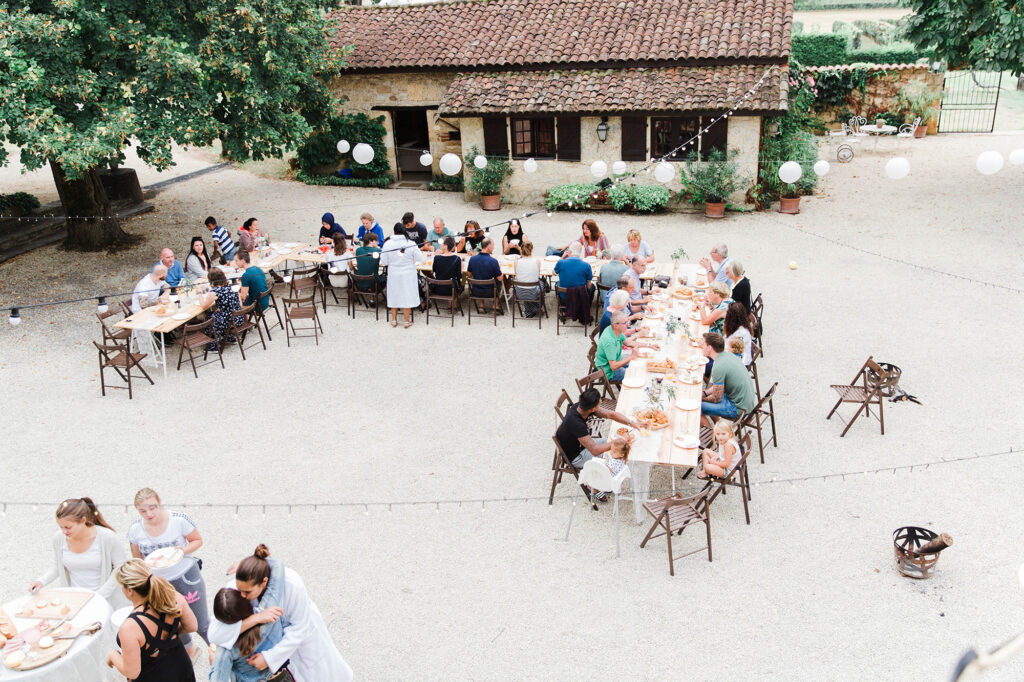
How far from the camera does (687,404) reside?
8.04 metres

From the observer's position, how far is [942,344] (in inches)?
431

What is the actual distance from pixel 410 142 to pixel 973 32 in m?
14.4

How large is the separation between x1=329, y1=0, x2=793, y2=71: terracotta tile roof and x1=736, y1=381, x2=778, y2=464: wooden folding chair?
36.2 feet

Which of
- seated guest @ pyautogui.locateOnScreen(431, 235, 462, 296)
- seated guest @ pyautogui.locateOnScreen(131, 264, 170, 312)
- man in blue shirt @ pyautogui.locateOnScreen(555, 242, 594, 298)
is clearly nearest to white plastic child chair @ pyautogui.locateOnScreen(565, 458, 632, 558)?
man in blue shirt @ pyautogui.locateOnScreen(555, 242, 594, 298)

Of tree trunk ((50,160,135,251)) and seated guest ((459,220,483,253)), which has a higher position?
tree trunk ((50,160,135,251))

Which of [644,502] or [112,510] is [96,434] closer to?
[112,510]

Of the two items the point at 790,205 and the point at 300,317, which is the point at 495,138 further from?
the point at 300,317

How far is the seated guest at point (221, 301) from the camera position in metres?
11.3

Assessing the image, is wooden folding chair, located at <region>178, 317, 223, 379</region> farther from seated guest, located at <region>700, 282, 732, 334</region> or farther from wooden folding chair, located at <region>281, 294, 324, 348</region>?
seated guest, located at <region>700, 282, 732, 334</region>

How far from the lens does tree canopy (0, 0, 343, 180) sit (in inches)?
440

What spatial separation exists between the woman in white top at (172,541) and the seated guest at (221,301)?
5771 mm

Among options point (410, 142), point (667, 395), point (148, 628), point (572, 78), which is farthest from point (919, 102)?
point (148, 628)

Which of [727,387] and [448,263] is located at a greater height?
[448,263]

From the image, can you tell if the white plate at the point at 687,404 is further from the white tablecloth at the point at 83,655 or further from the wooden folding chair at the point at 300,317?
the wooden folding chair at the point at 300,317
